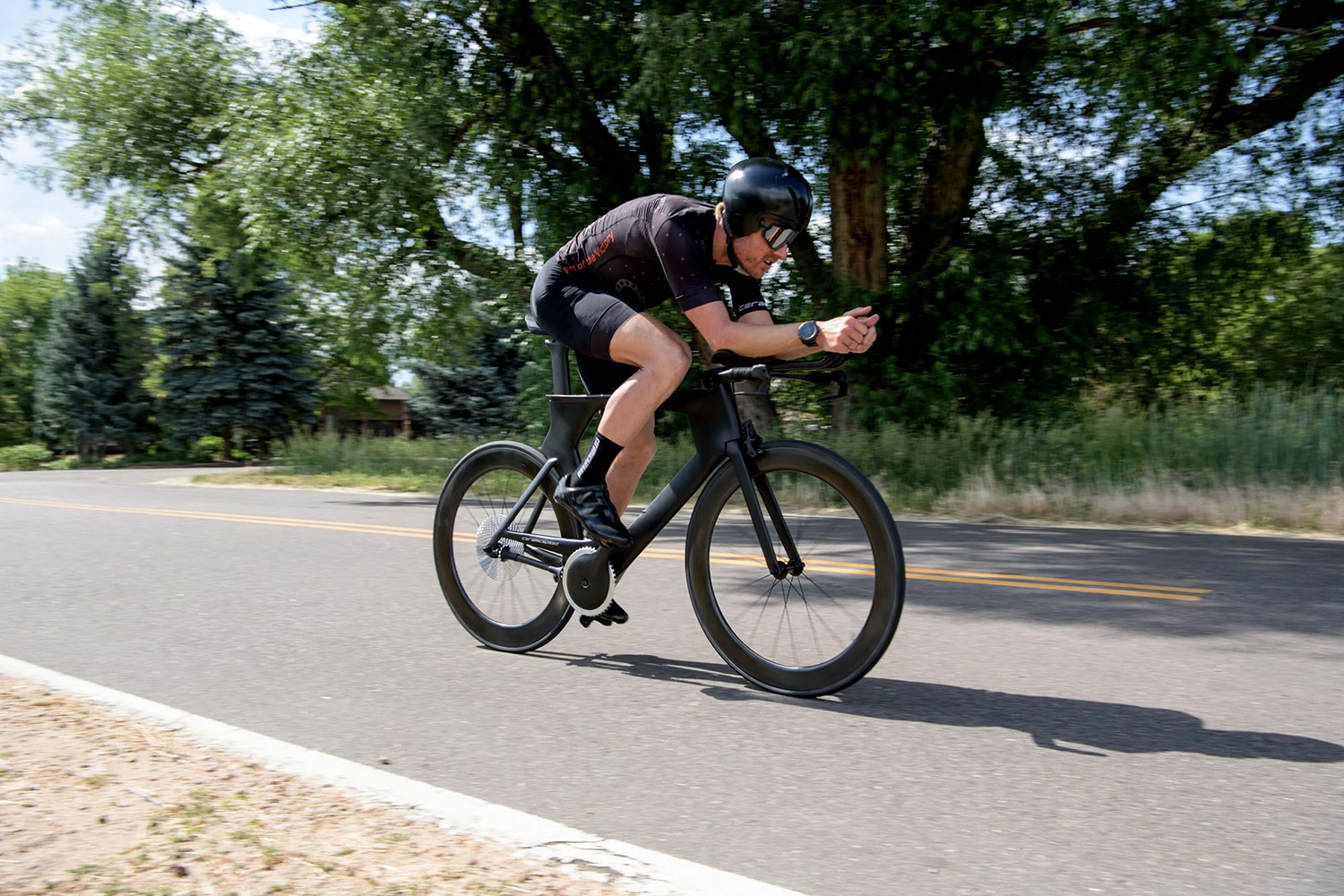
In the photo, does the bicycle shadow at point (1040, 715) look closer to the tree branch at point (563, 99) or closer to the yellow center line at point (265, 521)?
the yellow center line at point (265, 521)

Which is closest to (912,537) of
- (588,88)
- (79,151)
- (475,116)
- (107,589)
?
(107,589)

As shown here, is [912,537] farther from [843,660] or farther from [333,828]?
[333,828]

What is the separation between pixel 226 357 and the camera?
43062 millimetres

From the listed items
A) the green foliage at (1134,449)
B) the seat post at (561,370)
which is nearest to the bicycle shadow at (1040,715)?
the seat post at (561,370)

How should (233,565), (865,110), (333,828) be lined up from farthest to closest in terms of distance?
(865,110) → (233,565) → (333,828)

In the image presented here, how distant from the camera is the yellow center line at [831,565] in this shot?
429cm

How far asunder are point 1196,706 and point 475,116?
14.2 m

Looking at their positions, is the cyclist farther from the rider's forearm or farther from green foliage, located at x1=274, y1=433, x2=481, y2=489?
green foliage, located at x1=274, y1=433, x2=481, y2=489

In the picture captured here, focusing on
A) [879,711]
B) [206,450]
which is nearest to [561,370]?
[879,711]

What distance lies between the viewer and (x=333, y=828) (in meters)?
2.81

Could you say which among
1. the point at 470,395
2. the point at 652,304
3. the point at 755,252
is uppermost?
the point at 470,395

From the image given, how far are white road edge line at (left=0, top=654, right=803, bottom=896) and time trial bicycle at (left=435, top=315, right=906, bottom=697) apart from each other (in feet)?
4.62

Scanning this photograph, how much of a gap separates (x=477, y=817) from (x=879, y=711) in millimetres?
1572

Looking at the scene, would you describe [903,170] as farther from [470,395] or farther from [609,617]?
[470,395]
